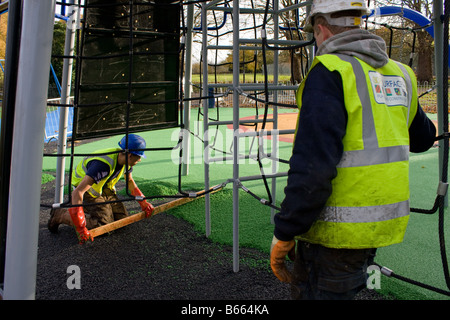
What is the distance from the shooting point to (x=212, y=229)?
3822 mm

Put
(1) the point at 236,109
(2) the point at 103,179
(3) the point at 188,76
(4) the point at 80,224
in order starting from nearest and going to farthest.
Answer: (1) the point at 236,109, (4) the point at 80,224, (2) the point at 103,179, (3) the point at 188,76

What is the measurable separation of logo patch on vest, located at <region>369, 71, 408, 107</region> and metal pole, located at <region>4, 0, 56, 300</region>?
131cm

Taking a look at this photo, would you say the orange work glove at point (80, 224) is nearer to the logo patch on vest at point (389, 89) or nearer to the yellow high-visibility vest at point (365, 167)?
the yellow high-visibility vest at point (365, 167)

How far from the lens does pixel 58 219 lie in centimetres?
372

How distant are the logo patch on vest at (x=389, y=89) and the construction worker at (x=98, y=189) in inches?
85.9

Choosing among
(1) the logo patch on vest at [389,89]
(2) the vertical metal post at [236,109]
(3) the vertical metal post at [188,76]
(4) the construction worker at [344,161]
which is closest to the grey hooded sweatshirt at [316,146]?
(4) the construction worker at [344,161]

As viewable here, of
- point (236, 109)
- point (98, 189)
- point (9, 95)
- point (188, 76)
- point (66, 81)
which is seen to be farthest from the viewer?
point (188, 76)

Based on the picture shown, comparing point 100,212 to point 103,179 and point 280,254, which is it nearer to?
point 103,179

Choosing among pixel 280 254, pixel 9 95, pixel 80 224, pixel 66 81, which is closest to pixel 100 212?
pixel 80 224

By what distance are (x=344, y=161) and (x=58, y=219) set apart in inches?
121

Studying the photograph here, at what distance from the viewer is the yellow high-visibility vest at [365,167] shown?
4.80 feet

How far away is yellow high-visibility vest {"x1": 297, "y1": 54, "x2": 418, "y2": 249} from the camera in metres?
1.46

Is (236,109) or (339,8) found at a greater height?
(339,8)

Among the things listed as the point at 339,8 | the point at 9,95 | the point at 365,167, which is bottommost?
the point at 365,167
